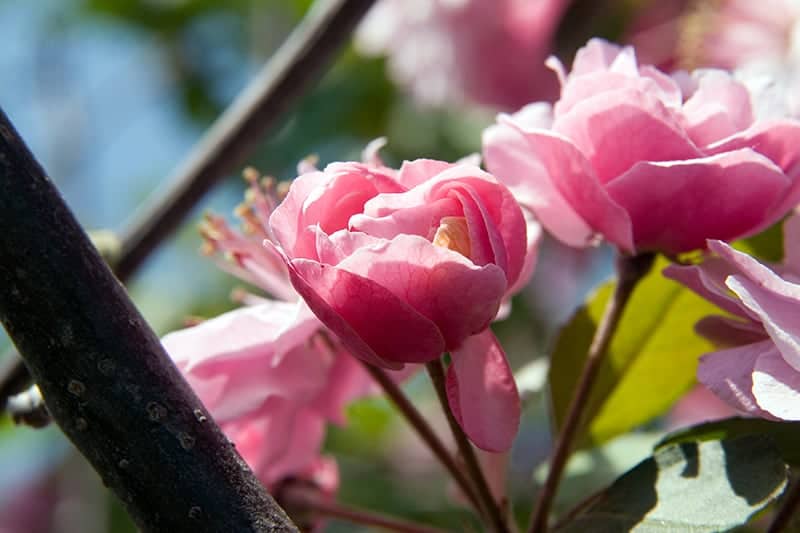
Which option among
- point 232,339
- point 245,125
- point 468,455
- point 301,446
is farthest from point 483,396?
point 245,125

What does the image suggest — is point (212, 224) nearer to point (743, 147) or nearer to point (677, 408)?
point (743, 147)

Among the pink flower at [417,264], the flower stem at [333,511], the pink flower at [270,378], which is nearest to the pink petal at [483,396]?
the pink flower at [417,264]

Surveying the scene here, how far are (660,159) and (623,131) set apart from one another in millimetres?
28

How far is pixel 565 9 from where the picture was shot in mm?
1825

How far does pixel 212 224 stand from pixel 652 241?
1.19ft

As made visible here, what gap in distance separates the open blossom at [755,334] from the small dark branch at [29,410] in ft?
1.21

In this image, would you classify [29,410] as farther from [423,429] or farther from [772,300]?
[772,300]

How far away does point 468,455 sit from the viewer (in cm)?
64

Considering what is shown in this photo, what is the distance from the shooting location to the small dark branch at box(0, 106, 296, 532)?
49cm

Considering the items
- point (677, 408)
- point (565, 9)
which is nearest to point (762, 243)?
point (565, 9)

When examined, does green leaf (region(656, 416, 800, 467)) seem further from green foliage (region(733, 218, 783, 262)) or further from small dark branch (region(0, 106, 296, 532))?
small dark branch (region(0, 106, 296, 532))

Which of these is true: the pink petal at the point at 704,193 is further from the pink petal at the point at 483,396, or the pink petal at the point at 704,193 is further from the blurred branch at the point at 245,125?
the blurred branch at the point at 245,125

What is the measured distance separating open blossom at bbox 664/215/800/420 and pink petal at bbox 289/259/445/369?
5.8 inches

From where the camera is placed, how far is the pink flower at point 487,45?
5.96 ft
